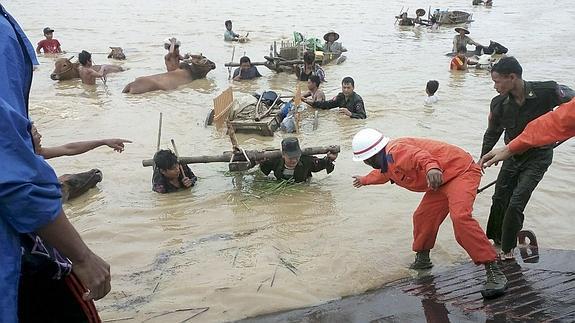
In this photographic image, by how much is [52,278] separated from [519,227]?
3.54 m

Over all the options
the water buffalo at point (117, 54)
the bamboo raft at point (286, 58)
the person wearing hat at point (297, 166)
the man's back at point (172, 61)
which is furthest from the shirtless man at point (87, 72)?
the person wearing hat at point (297, 166)

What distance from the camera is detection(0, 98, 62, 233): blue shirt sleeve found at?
150 centimetres

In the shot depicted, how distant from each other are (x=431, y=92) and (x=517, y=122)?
6.23 m

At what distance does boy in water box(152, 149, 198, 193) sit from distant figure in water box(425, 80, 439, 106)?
219 inches

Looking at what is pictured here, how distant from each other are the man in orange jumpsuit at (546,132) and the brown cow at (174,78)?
9.18 meters

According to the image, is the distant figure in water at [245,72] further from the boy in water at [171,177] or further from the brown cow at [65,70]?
the boy in water at [171,177]

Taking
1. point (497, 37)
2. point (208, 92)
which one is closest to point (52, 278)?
point (208, 92)

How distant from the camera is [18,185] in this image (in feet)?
4.91

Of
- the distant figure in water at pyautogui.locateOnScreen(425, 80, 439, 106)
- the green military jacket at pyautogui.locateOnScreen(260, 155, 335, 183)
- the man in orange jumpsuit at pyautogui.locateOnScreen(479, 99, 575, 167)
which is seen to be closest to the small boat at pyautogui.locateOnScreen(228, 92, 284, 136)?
the green military jacket at pyautogui.locateOnScreen(260, 155, 335, 183)

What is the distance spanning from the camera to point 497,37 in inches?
814

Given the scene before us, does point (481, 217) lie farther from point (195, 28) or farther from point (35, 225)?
point (195, 28)

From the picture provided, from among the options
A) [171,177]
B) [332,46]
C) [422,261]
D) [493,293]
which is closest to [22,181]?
[493,293]

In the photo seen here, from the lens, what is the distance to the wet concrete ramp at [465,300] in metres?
3.29

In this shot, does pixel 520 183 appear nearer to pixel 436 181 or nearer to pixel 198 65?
pixel 436 181
